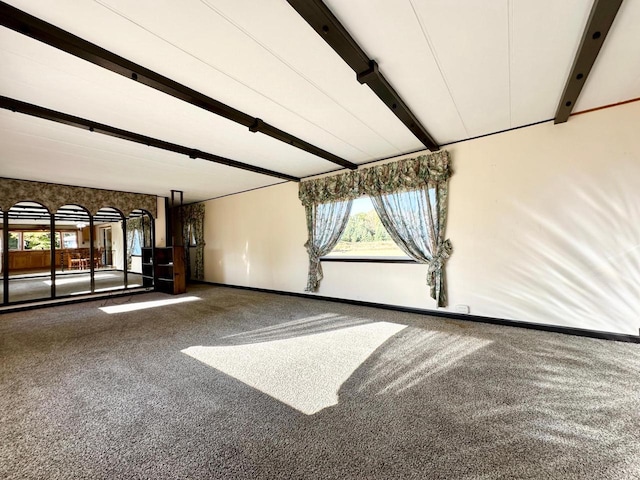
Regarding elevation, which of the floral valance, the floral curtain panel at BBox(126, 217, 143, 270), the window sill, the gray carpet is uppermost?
the floral valance

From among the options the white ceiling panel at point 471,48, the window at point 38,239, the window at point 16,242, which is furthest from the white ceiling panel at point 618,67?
the window at point 16,242

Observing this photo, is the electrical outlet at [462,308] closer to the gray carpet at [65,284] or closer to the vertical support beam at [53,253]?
the gray carpet at [65,284]

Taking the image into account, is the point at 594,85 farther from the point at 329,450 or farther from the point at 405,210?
the point at 329,450

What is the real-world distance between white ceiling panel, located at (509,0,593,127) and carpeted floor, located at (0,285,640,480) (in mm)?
2483

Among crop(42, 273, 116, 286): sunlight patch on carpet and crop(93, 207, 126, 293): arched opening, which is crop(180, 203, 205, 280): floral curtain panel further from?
crop(42, 273, 116, 286): sunlight patch on carpet

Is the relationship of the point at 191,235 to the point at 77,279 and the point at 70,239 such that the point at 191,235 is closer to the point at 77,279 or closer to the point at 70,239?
the point at 70,239

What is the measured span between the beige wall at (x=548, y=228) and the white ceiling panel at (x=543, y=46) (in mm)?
645

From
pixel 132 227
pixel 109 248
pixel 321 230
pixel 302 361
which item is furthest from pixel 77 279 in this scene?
pixel 302 361

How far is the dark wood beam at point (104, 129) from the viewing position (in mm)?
2348

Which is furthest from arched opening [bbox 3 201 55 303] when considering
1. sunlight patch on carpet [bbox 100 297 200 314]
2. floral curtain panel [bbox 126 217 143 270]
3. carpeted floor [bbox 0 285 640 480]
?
carpeted floor [bbox 0 285 640 480]

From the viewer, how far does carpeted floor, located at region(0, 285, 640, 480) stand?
133 cm

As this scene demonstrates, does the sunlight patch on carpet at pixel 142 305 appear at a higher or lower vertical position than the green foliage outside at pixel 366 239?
lower

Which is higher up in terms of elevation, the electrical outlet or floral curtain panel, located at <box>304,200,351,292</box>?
floral curtain panel, located at <box>304,200,351,292</box>

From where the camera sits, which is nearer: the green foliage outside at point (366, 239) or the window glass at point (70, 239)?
the green foliage outside at point (366, 239)
